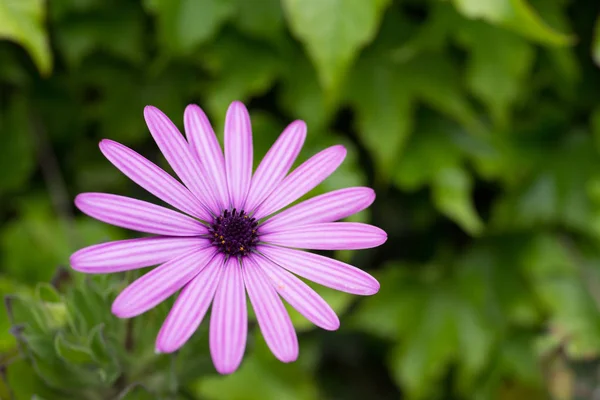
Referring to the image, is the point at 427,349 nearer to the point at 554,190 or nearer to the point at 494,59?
the point at 554,190

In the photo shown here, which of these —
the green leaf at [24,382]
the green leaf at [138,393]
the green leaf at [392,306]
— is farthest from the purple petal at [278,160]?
the green leaf at [392,306]

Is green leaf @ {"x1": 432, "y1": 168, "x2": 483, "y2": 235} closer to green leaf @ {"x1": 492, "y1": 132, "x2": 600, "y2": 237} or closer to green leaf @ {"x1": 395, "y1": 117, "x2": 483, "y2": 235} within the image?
green leaf @ {"x1": 395, "y1": 117, "x2": 483, "y2": 235}

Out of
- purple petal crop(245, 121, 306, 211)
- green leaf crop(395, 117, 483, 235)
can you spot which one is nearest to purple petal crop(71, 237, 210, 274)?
purple petal crop(245, 121, 306, 211)

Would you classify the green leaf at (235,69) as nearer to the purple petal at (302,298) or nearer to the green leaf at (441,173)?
the green leaf at (441,173)

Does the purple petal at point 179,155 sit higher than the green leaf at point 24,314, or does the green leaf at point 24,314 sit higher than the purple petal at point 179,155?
the purple petal at point 179,155

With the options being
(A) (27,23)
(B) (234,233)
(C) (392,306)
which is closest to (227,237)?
(B) (234,233)
